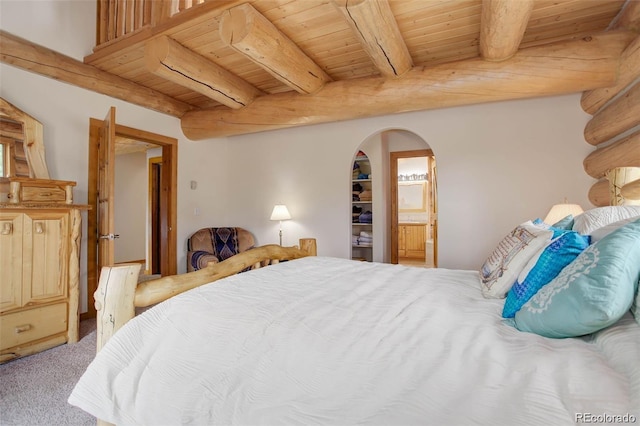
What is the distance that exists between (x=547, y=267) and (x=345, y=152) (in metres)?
2.91

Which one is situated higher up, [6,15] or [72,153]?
[6,15]

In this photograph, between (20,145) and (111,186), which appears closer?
(20,145)

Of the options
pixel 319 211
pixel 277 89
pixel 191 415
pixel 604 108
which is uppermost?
pixel 277 89

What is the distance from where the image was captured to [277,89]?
353 cm

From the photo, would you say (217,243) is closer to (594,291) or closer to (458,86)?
(458,86)

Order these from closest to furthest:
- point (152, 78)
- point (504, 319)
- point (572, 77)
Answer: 1. point (504, 319)
2. point (572, 77)
3. point (152, 78)

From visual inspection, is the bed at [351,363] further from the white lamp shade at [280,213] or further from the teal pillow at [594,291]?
the white lamp shade at [280,213]

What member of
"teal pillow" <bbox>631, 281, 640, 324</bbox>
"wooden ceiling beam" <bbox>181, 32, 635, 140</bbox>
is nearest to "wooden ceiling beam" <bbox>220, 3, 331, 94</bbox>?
"wooden ceiling beam" <bbox>181, 32, 635, 140</bbox>

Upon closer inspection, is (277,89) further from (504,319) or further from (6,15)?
(504,319)

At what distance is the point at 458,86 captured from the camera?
2664mm

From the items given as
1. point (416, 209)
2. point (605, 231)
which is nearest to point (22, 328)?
point (605, 231)

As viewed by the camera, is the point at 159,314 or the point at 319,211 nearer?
the point at 159,314

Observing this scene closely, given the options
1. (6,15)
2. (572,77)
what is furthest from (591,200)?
(6,15)

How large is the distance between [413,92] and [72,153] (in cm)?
331
